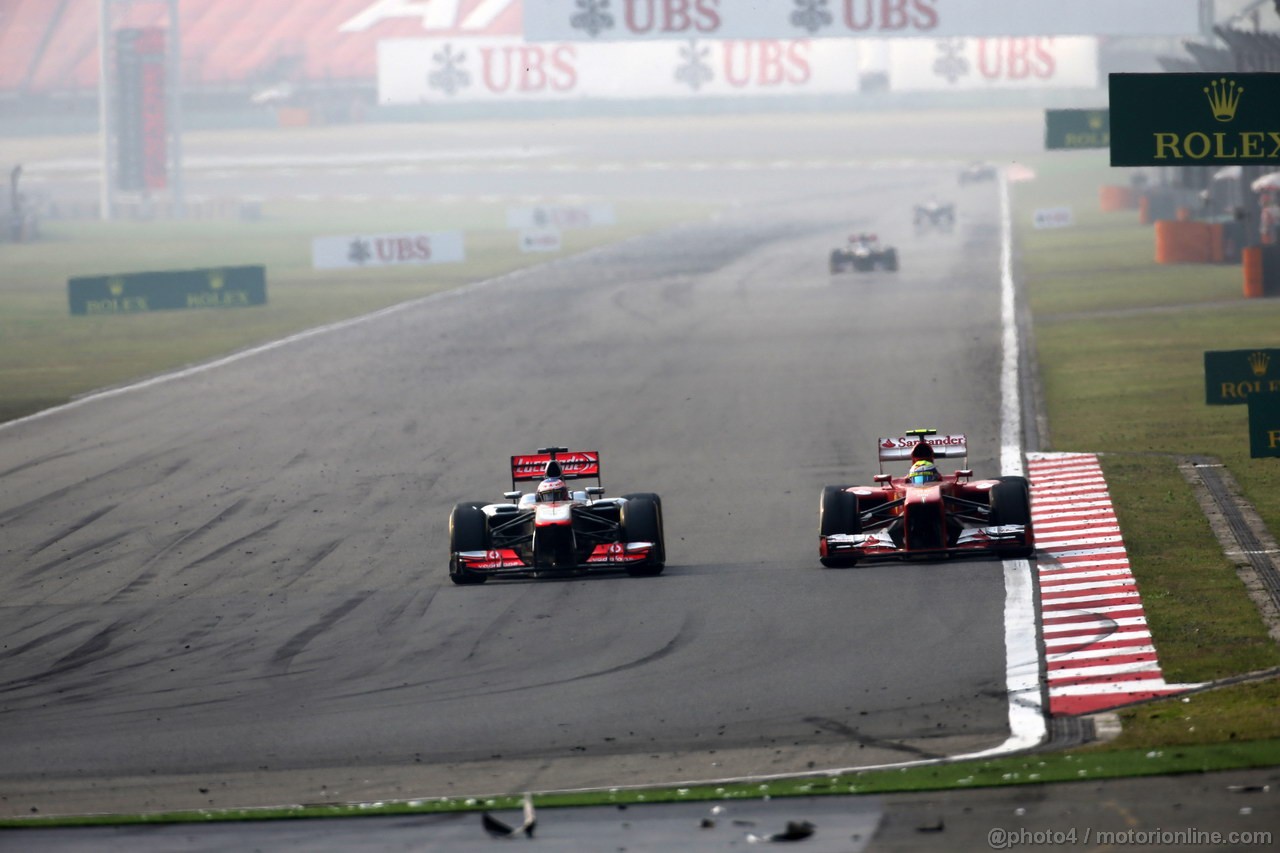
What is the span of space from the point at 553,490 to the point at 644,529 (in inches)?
44.9

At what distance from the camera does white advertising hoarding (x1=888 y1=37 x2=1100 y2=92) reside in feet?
357

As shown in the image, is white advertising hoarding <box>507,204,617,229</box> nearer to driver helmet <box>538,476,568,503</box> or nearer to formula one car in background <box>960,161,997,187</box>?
formula one car in background <box>960,161,997,187</box>

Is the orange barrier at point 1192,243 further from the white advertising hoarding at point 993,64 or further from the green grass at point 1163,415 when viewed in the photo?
the white advertising hoarding at point 993,64

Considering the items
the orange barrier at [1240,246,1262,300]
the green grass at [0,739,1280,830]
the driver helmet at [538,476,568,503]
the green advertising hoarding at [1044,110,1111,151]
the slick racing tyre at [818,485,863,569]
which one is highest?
the green advertising hoarding at [1044,110,1111,151]

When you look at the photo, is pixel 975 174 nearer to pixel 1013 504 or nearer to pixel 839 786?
pixel 1013 504

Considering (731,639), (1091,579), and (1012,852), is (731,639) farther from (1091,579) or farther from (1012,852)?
(1012,852)

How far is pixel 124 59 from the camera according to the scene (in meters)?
110

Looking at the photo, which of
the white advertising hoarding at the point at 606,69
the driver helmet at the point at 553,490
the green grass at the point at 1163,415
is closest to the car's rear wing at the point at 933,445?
the green grass at the point at 1163,415

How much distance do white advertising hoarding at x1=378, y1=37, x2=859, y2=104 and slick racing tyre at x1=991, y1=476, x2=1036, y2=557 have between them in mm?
91207

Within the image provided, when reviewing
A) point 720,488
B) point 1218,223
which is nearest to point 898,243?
point 1218,223

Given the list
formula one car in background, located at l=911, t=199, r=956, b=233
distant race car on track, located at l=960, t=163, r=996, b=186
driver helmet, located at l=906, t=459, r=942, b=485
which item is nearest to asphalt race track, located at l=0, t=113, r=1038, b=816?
driver helmet, located at l=906, t=459, r=942, b=485

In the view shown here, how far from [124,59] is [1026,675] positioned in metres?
103

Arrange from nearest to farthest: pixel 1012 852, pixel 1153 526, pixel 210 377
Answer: pixel 1012 852 < pixel 1153 526 < pixel 210 377

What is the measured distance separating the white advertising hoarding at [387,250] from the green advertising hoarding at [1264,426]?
56416 mm
